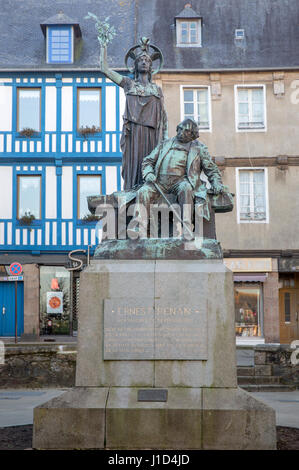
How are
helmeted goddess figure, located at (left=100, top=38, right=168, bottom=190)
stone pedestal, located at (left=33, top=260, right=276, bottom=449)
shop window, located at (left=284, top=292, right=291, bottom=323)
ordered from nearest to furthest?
stone pedestal, located at (left=33, top=260, right=276, bottom=449) < helmeted goddess figure, located at (left=100, top=38, right=168, bottom=190) < shop window, located at (left=284, top=292, right=291, bottom=323)

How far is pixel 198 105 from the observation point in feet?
73.9

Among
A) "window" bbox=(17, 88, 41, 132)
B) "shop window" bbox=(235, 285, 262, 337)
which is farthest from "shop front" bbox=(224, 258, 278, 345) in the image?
"window" bbox=(17, 88, 41, 132)

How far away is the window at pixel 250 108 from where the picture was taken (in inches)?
885

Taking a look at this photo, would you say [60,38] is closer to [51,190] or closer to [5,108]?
[5,108]

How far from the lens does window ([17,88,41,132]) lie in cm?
2269

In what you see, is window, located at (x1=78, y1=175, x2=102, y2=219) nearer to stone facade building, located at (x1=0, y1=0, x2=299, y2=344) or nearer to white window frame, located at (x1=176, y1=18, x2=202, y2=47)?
stone facade building, located at (x1=0, y1=0, x2=299, y2=344)

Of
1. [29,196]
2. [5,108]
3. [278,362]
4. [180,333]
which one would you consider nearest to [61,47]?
[5,108]

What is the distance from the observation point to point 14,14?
2428 centimetres

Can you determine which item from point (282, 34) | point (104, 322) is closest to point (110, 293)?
point (104, 322)

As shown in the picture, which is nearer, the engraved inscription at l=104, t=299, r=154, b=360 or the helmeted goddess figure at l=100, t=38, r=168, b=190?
the engraved inscription at l=104, t=299, r=154, b=360

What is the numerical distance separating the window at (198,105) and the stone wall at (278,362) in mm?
11528

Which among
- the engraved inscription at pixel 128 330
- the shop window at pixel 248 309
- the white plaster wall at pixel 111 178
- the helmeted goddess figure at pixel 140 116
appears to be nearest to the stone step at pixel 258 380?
the helmeted goddess figure at pixel 140 116

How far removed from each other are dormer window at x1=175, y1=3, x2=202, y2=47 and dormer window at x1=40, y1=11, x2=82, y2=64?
11.4ft
